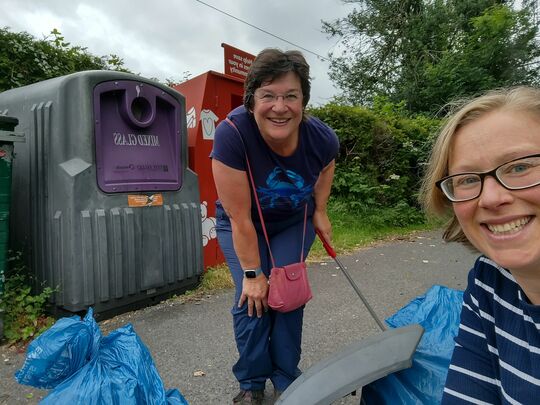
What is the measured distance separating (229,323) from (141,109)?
1.81 m

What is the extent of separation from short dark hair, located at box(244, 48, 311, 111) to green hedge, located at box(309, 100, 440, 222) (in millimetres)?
5101

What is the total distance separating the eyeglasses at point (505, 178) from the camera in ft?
2.86

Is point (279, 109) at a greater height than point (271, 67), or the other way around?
point (271, 67)

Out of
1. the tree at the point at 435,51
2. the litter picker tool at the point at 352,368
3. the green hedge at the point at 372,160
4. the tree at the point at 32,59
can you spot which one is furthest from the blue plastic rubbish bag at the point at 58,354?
the tree at the point at 435,51

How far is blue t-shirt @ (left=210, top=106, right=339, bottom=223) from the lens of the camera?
70.0 inches

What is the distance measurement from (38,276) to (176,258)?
1.01 metres

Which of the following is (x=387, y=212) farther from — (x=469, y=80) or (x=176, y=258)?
(x=469, y=80)

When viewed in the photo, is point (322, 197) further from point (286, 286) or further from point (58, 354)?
point (58, 354)

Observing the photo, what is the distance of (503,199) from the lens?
2.96ft

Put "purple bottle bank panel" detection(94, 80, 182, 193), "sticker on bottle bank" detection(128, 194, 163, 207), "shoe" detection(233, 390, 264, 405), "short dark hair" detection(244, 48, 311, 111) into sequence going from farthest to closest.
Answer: "sticker on bottle bank" detection(128, 194, 163, 207)
"purple bottle bank panel" detection(94, 80, 182, 193)
"shoe" detection(233, 390, 264, 405)
"short dark hair" detection(244, 48, 311, 111)

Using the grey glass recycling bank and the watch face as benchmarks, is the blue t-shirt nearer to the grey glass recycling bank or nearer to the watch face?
the watch face

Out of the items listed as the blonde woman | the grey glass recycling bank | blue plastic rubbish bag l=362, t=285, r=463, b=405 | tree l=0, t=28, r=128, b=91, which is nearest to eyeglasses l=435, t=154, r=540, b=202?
the blonde woman

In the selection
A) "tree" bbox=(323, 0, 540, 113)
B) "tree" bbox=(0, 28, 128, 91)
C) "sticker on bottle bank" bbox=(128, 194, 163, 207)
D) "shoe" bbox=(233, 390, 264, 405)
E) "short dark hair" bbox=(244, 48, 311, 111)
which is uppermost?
"tree" bbox=(323, 0, 540, 113)

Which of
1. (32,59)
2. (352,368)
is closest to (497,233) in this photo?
(352,368)
